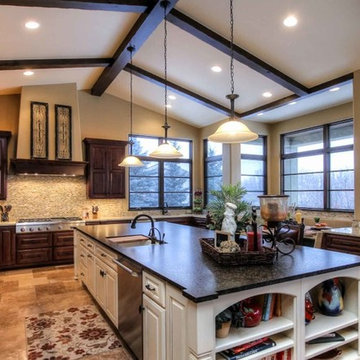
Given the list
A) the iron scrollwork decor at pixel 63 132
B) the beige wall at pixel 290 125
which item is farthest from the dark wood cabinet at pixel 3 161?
the beige wall at pixel 290 125

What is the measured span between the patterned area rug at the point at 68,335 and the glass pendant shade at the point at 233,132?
6.95ft

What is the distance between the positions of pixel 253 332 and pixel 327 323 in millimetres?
658

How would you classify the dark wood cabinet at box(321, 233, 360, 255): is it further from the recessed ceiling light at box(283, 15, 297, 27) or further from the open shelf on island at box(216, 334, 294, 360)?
the recessed ceiling light at box(283, 15, 297, 27)

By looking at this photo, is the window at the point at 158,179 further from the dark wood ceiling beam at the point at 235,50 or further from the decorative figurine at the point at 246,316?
the decorative figurine at the point at 246,316

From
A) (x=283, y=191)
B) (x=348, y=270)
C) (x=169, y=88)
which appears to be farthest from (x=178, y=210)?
(x=348, y=270)

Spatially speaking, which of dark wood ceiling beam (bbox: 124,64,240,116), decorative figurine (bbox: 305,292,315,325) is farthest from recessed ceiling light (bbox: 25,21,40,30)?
decorative figurine (bbox: 305,292,315,325)

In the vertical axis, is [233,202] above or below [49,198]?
above

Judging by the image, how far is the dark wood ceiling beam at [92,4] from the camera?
315 centimetres

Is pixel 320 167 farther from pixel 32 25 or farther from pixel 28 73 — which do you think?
pixel 28 73

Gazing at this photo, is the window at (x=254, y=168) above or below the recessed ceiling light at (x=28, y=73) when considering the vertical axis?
below

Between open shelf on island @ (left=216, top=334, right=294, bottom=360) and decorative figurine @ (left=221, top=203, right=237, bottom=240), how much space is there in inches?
28.8

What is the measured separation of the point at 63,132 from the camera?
243 inches

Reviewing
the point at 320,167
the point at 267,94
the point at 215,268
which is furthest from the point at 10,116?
the point at 320,167

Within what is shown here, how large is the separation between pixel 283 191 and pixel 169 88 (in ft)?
12.3
